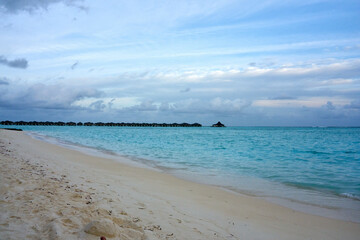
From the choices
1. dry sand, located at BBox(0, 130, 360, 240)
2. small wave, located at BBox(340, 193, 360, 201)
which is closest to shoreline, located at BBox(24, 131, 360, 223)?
small wave, located at BBox(340, 193, 360, 201)

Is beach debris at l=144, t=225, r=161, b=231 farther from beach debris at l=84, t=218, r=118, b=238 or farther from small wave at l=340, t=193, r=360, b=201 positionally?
small wave at l=340, t=193, r=360, b=201

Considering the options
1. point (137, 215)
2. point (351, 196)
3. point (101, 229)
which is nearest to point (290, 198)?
point (351, 196)

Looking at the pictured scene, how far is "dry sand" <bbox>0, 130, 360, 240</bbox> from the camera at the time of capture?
4082 millimetres

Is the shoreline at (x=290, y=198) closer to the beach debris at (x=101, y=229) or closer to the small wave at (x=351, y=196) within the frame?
the small wave at (x=351, y=196)

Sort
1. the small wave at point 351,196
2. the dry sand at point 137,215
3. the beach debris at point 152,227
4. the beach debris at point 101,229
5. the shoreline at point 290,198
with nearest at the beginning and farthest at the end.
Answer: the beach debris at point 101,229, the dry sand at point 137,215, the beach debris at point 152,227, the shoreline at point 290,198, the small wave at point 351,196

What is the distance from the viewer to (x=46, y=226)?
405 cm

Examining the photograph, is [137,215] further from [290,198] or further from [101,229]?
[290,198]

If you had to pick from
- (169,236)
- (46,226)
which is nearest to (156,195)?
(169,236)

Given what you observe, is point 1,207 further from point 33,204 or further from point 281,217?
point 281,217

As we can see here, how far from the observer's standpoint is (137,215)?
17.5 feet

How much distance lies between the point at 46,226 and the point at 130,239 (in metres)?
1.36

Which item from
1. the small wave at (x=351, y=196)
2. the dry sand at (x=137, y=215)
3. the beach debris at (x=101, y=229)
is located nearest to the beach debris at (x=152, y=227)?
the dry sand at (x=137, y=215)

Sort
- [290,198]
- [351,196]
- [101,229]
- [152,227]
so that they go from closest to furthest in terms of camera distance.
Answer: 1. [101,229]
2. [152,227]
3. [290,198]
4. [351,196]

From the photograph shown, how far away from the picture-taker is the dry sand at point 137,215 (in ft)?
13.4
